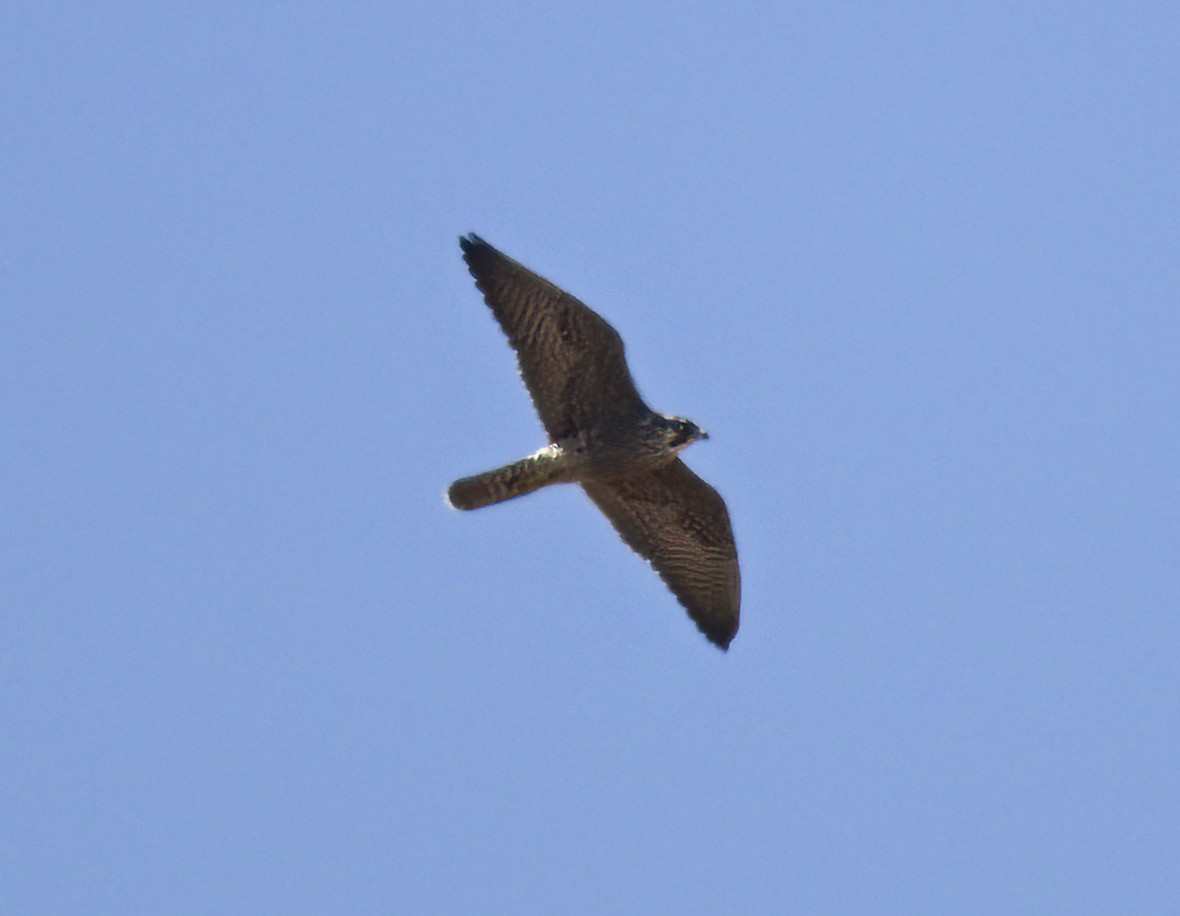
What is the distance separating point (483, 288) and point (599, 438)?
4.74ft

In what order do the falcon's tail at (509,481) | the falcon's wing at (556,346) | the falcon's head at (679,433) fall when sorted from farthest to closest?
the falcon's head at (679,433) < the falcon's tail at (509,481) < the falcon's wing at (556,346)

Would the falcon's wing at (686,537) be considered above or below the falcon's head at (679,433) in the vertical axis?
below

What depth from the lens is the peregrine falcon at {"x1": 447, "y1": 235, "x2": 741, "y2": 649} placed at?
13094mm

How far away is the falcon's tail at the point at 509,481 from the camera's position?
1332cm

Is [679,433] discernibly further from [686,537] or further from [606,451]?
[686,537]

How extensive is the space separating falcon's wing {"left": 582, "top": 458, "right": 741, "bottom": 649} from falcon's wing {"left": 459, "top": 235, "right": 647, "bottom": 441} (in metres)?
0.75

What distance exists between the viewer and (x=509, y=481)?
13414 millimetres

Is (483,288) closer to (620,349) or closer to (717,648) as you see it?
(620,349)

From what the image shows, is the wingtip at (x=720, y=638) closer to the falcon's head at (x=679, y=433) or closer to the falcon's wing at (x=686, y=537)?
the falcon's wing at (x=686, y=537)

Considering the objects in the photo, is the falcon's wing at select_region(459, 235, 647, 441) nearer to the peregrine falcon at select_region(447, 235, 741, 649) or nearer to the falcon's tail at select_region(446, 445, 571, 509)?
the peregrine falcon at select_region(447, 235, 741, 649)

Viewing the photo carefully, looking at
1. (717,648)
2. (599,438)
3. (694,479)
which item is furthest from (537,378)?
(717,648)

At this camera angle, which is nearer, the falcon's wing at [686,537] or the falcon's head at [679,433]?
the falcon's head at [679,433]

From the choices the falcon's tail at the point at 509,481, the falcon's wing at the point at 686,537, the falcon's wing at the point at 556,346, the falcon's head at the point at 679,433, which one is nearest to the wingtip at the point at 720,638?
the falcon's wing at the point at 686,537

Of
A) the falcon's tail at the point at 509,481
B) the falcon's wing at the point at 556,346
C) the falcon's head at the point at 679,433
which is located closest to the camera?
the falcon's wing at the point at 556,346
